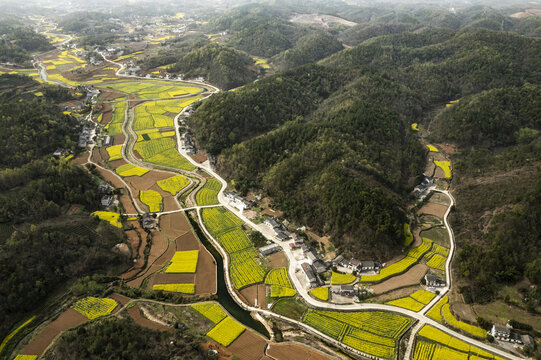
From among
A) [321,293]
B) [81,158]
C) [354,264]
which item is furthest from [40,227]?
[354,264]

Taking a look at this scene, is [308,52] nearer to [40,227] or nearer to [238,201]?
[238,201]

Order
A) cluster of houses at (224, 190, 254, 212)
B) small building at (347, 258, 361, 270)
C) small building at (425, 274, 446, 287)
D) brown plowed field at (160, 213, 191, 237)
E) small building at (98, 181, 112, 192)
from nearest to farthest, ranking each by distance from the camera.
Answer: small building at (425, 274, 446, 287), small building at (347, 258, 361, 270), brown plowed field at (160, 213, 191, 237), cluster of houses at (224, 190, 254, 212), small building at (98, 181, 112, 192)

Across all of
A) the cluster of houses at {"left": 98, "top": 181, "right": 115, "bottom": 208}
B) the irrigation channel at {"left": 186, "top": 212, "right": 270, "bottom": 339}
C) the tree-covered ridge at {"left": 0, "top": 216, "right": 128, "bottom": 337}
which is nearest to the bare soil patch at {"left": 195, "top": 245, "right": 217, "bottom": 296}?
the irrigation channel at {"left": 186, "top": 212, "right": 270, "bottom": 339}

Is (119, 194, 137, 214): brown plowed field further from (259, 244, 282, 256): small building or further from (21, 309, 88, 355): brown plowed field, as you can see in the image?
(259, 244, 282, 256): small building

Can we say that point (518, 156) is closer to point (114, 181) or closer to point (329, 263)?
point (329, 263)

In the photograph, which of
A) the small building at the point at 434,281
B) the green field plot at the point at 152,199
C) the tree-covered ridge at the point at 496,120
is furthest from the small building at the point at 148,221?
the tree-covered ridge at the point at 496,120

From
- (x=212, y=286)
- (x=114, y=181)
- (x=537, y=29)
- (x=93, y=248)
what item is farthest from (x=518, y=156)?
(x=537, y=29)
